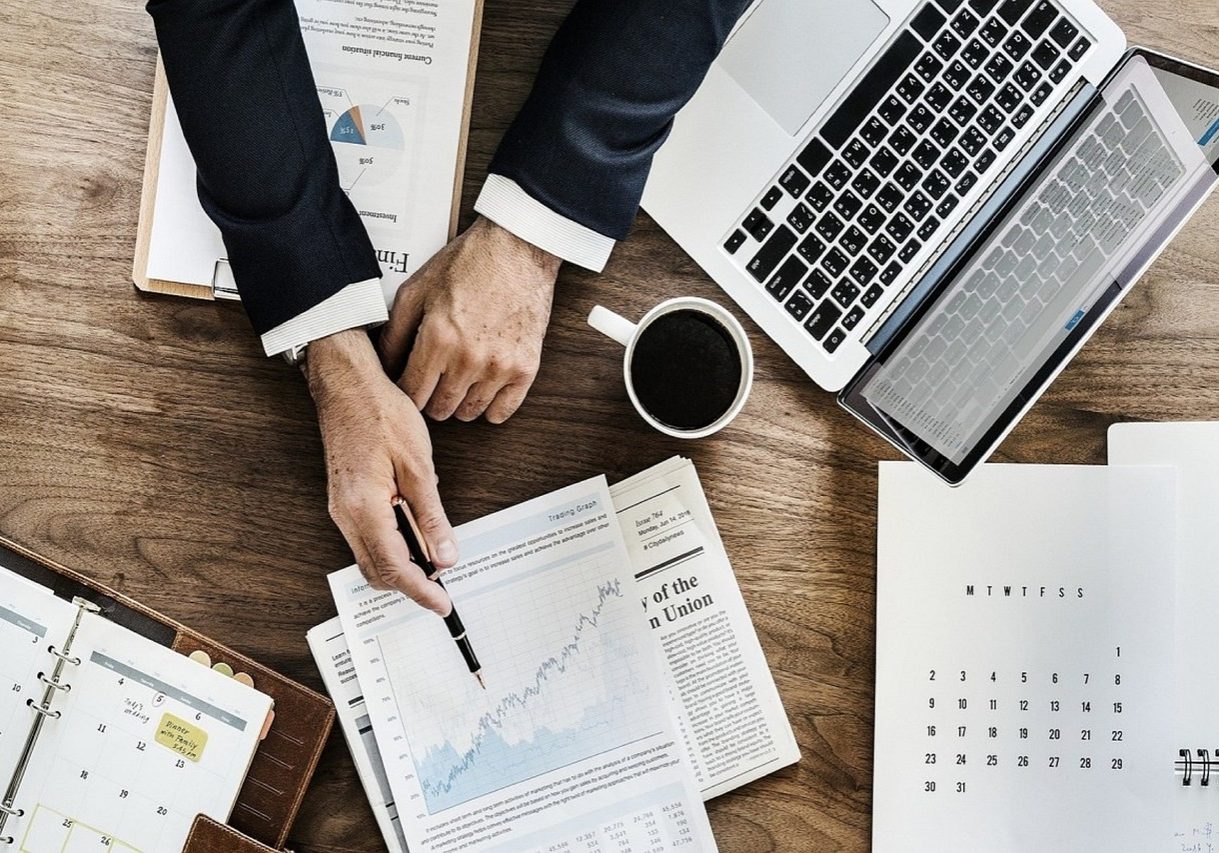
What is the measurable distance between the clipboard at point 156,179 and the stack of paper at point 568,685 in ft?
0.97

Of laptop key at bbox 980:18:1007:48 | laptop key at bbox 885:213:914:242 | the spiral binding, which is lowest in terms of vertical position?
the spiral binding

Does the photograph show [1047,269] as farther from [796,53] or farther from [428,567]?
[428,567]

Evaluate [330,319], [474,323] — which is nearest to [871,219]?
[474,323]

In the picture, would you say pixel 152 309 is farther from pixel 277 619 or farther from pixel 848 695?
pixel 848 695

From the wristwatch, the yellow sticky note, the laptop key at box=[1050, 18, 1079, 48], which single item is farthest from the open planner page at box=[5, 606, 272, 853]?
the laptop key at box=[1050, 18, 1079, 48]

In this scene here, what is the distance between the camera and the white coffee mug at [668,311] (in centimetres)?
90

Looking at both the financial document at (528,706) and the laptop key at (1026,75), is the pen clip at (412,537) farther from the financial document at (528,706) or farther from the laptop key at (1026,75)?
the laptop key at (1026,75)

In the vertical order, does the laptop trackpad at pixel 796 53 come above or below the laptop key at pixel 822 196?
above

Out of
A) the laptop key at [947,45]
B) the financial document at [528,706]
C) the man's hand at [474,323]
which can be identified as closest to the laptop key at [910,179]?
the laptop key at [947,45]

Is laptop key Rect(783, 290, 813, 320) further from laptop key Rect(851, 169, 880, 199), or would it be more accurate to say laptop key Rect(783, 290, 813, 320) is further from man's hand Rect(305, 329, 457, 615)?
man's hand Rect(305, 329, 457, 615)

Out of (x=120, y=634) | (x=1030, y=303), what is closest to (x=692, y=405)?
(x=1030, y=303)

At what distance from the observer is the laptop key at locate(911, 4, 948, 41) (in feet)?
2.99

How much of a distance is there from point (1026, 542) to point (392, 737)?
0.61 metres

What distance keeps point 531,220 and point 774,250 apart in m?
0.22
